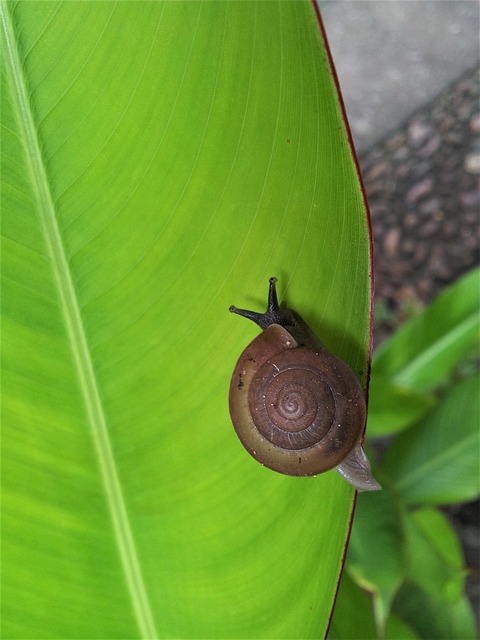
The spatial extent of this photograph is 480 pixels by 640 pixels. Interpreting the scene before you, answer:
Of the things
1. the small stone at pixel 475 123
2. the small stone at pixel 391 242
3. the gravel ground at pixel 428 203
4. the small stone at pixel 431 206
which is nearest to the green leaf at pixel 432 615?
the gravel ground at pixel 428 203

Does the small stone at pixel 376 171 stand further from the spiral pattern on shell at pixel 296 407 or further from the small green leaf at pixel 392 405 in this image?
the spiral pattern on shell at pixel 296 407

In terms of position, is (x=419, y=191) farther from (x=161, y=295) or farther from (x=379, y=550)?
(x=161, y=295)

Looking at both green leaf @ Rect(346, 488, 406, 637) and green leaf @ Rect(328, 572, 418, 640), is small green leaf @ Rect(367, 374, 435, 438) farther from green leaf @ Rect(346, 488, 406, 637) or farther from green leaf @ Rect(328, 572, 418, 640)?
green leaf @ Rect(328, 572, 418, 640)

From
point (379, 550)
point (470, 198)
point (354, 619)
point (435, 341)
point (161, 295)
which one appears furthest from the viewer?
point (470, 198)

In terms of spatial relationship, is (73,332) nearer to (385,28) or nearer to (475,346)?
(475,346)

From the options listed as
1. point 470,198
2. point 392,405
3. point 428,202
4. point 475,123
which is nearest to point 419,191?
point 428,202

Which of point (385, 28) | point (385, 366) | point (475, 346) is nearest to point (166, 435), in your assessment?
point (385, 366)
